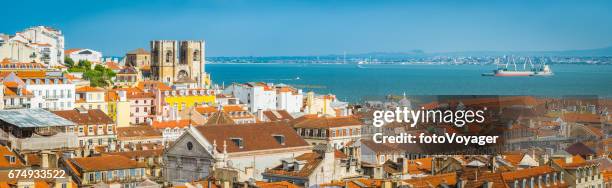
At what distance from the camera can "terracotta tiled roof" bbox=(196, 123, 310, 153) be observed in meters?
44.2

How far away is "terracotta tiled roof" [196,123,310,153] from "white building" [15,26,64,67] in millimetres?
68611

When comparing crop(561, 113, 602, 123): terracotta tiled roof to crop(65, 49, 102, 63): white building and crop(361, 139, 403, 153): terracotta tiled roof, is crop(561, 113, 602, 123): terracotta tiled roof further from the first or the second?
crop(65, 49, 102, 63): white building

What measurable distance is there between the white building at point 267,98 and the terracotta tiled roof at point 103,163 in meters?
44.7

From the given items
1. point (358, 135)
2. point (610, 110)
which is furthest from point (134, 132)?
point (610, 110)

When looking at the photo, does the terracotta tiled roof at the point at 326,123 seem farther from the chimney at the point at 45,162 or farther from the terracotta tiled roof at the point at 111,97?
the terracotta tiled roof at the point at 111,97

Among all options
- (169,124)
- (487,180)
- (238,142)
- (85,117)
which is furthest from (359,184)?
(169,124)

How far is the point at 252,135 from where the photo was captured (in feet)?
150

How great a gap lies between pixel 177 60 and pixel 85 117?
6706 cm

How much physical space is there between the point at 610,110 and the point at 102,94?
3374 centimetres

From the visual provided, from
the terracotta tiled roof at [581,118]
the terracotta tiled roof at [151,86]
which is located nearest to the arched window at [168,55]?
the terracotta tiled roof at [151,86]

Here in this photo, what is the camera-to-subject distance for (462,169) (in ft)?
126

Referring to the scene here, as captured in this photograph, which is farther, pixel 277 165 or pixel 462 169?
pixel 277 165

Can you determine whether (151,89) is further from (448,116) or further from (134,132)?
(448,116)

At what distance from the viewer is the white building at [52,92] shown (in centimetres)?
7162
